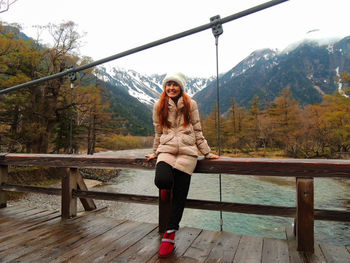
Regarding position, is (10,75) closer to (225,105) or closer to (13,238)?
(13,238)

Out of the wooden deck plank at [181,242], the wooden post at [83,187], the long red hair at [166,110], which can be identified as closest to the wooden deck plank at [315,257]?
the wooden deck plank at [181,242]

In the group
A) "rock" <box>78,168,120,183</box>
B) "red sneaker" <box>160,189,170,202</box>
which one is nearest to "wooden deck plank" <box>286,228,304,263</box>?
"red sneaker" <box>160,189,170,202</box>

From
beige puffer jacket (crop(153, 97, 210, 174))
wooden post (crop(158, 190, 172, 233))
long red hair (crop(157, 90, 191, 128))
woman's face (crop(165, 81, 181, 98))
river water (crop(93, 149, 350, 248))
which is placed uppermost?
woman's face (crop(165, 81, 181, 98))

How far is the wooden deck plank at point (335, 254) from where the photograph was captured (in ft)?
5.02

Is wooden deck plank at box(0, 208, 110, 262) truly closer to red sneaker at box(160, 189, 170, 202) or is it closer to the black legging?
red sneaker at box(160, 189, 170, 202)

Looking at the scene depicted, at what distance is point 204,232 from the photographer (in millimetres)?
2051

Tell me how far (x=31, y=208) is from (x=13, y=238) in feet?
3.14

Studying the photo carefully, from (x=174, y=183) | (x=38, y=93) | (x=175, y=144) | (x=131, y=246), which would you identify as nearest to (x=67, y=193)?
(x=131, y=246)

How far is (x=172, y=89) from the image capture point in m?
1.89

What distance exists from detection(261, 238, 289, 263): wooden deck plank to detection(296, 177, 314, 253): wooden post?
4.6 inches

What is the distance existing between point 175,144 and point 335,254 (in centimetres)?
132

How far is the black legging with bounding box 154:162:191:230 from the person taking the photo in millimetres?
1669

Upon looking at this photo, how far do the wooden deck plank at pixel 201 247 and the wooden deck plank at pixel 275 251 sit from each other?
0.37 meters

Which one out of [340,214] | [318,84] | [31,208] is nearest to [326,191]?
[340,214]
